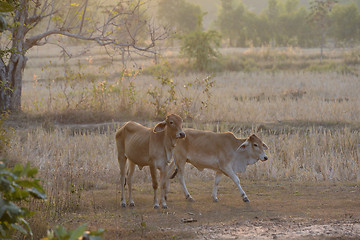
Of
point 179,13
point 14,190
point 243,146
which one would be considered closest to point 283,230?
point 243,146

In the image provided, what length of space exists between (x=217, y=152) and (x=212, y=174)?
2.33 metres

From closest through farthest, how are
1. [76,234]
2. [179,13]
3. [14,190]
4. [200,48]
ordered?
[76,234], [14,190], [200,48], [179,13]

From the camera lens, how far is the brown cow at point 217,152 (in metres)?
8.51

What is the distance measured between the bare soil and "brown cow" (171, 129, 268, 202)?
0.54 metres

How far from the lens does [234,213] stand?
24.6ft

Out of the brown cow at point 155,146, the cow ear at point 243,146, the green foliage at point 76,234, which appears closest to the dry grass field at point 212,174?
the brown cow at point 155,146

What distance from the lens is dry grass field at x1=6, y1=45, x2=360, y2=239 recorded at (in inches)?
260

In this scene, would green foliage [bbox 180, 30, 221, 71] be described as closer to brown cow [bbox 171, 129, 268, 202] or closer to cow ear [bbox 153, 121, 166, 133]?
brown cow [bbox 171, 129, 268, 202]

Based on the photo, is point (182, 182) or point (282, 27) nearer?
point (182, 182)

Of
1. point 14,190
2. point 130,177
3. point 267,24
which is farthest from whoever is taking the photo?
point 267,24

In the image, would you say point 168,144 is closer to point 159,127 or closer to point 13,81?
point 159,127

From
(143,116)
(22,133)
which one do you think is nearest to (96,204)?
(22,133)

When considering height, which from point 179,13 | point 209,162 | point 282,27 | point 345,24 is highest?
point 179,13

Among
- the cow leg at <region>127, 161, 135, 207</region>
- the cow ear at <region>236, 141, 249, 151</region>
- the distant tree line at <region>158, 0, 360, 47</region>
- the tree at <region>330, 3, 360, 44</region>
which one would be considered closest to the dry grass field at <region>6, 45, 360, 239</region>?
the cow leg at <region>127, 161, 135, 207</region>
